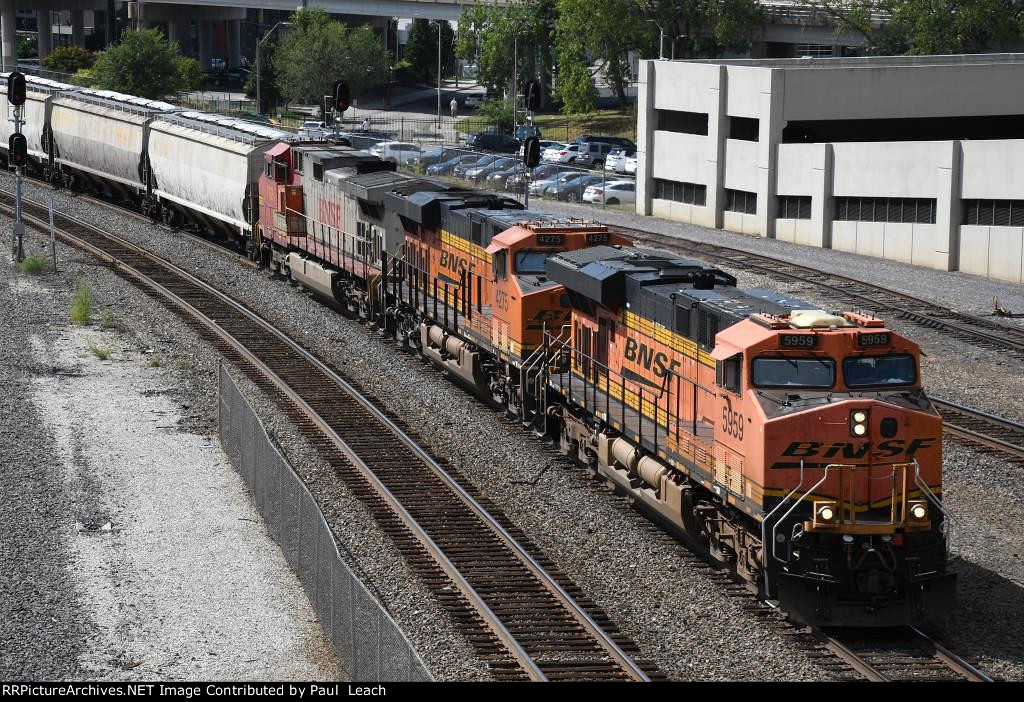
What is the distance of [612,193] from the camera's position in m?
61.8

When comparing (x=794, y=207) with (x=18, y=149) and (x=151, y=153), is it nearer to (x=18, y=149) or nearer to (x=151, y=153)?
(x=151, y=153)

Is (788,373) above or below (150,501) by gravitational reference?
above

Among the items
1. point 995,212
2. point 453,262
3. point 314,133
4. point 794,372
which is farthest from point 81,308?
point 314,133

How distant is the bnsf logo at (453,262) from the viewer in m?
27.2

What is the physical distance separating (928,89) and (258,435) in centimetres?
3703

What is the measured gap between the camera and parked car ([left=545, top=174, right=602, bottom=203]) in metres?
62.6

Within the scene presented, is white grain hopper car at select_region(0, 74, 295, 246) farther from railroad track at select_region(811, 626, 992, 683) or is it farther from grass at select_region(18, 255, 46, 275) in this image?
railroad track at select_region(811, 626, 992, 683)

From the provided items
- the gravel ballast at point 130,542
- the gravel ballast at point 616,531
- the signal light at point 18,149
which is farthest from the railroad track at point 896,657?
the signal light at point 18,149

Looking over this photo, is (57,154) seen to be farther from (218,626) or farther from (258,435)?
(218,626)

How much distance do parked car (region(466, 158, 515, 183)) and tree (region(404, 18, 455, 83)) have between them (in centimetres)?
5459

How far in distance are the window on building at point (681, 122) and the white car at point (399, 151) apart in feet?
56.4

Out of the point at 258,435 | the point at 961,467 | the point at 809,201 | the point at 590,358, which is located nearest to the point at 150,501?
the point at 258,435

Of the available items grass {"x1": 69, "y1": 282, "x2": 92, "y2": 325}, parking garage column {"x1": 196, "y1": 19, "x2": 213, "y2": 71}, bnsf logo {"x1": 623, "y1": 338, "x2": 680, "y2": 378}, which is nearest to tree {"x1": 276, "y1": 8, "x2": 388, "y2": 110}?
parking garage column {"x1": 196, "y1": 19, "x2": 213, "y2": 71}
